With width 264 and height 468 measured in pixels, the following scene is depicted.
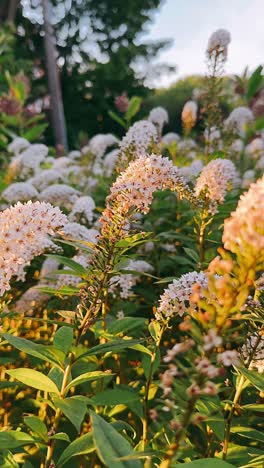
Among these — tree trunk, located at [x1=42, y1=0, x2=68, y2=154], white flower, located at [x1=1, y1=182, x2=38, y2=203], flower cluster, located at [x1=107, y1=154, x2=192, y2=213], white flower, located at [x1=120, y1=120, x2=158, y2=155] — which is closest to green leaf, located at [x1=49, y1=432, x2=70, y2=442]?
→ flower cluster, located at [x1=107, y1=154, x2=192, y2=213]

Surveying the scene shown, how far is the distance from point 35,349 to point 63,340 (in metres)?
0.13

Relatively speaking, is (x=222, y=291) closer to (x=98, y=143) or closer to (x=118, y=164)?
(x=118, y=164)

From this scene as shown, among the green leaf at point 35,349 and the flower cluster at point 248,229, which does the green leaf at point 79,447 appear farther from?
the flower cluster at point 248,229

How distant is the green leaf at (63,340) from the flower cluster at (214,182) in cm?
108

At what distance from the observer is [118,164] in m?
2.74

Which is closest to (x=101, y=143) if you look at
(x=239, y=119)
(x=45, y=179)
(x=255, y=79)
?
(x=45, y=179)

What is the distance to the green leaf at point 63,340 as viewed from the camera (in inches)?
68.4

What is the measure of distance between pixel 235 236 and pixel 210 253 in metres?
1.78

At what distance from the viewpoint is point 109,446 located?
42.9 inches

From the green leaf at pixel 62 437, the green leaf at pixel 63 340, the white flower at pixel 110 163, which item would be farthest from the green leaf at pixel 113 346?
the white flower at pixel 110 163

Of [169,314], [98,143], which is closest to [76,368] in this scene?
[169,314]

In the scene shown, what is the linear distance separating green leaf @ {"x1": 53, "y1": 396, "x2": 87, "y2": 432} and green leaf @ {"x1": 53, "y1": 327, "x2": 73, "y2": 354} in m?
0.18

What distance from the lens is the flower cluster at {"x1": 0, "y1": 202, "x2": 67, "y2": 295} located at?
1744 mm

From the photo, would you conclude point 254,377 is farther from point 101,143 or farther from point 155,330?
point 101,143
